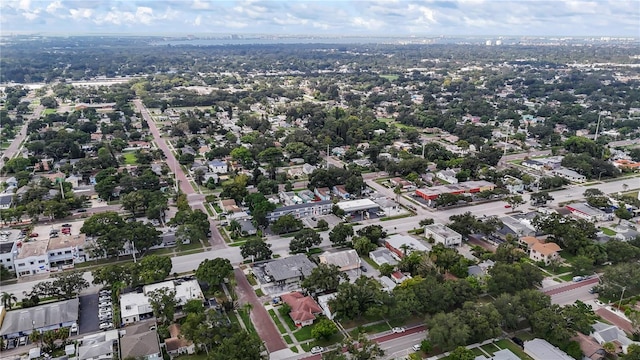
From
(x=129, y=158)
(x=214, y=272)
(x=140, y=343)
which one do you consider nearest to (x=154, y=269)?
(x=214, y=272)

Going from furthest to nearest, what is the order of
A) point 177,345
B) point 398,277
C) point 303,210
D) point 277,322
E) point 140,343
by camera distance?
point 303,210 < point 398,277 < point 277,322 < point 177,345 < point 140,343

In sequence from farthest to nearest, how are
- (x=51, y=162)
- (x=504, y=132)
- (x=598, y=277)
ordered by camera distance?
(x=504, y=132), (x=51, y=162), (x=598, y=277)

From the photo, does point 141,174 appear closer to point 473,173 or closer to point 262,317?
point 262,317

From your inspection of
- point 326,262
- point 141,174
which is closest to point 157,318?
point 326,262

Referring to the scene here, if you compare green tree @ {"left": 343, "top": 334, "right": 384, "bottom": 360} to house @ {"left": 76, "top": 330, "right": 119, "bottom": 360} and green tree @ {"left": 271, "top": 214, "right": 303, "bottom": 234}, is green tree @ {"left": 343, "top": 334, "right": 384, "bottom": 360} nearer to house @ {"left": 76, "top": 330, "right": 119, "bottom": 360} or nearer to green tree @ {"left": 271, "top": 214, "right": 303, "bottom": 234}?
house @ {"left": 76, "top": 330, "right": 119, "bottom": 360}

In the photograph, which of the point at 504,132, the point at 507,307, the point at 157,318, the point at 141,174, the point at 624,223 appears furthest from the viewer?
the point at 504,132

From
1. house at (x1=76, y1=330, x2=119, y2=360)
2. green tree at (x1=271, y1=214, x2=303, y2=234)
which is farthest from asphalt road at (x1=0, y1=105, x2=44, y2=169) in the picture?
house at (x1=76, y1=330, x2=119, y2=360)

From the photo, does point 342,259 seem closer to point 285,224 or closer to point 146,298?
point 285,224
